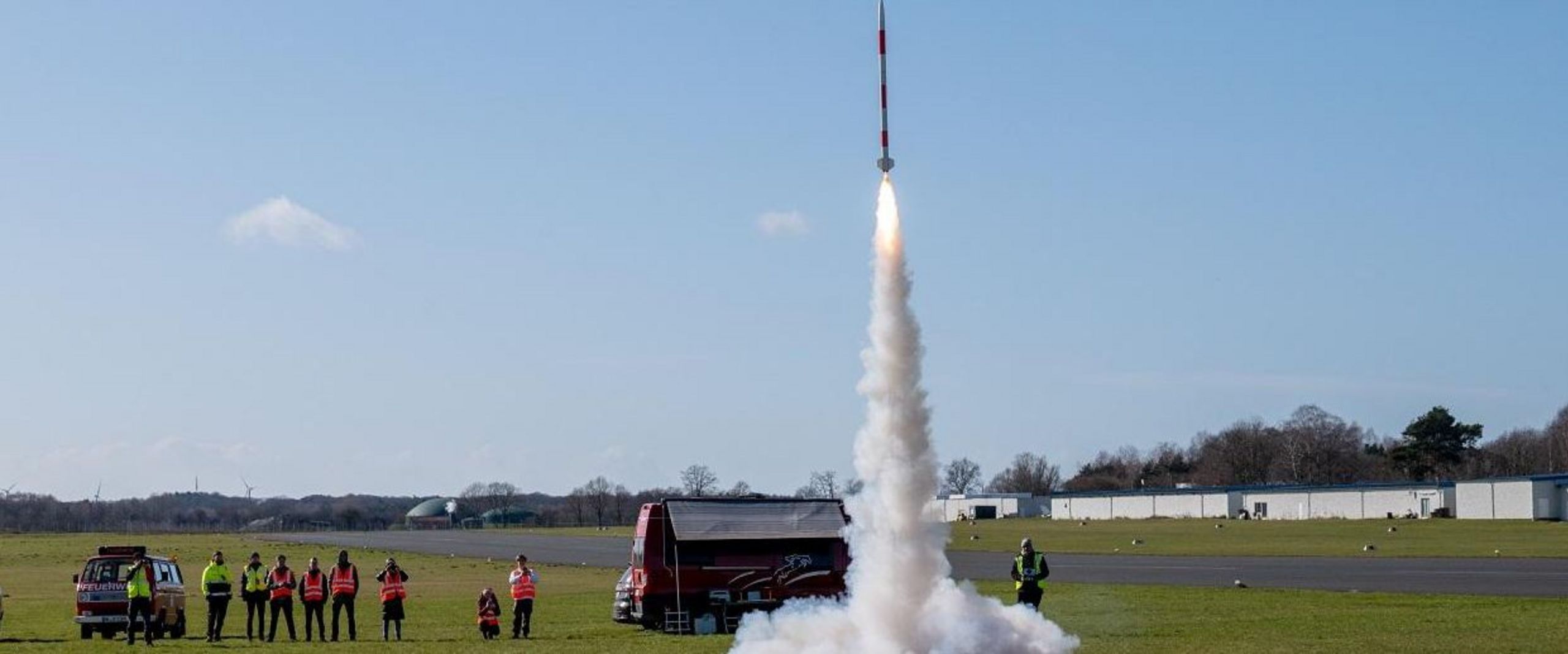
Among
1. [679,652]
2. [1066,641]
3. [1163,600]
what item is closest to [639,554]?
[679,652]

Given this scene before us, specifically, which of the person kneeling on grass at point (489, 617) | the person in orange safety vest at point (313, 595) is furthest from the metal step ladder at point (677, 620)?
the person in orange safety vest at point (313, 595)

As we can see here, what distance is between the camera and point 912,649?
83.4 ft

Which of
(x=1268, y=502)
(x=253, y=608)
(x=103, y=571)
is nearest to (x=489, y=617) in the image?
(x=253, y=608)

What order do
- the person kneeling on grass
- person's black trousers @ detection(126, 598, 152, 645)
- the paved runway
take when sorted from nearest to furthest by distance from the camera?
person's black trousers @ detection(126, 598, 152, 645) < the person kneeling on grass < the paved runway

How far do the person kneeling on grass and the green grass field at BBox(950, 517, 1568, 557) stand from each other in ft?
120

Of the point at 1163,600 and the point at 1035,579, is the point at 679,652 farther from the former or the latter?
the point at 1163,600

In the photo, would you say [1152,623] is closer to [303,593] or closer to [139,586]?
[303,593]

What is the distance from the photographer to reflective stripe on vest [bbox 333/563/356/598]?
3800 centimetres

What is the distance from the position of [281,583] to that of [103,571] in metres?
4.93

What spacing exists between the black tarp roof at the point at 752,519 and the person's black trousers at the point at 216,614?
9.74m

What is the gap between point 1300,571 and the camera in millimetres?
61062

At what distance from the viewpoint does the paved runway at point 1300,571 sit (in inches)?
1982

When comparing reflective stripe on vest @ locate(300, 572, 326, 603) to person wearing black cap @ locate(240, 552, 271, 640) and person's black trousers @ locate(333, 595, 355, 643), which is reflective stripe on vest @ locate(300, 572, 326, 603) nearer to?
person's black trousers @ locate(333, 595, 355, 643)

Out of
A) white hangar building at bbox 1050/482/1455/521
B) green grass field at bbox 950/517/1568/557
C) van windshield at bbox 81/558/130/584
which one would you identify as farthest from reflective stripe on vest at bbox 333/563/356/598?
white hangar building at bbox 1050/482/1455/521
